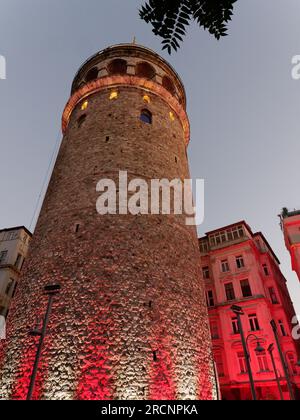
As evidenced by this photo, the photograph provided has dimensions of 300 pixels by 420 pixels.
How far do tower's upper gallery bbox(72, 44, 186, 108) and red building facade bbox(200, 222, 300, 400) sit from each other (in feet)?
39.1

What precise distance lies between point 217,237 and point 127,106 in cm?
1359

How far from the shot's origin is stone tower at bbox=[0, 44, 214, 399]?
8.49 metres

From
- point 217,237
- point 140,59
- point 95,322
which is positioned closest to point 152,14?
point 95,322

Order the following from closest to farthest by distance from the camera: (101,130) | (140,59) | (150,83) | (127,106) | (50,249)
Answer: (50,249)
(101,130)
(127,106)
(150,83)
(140,59)

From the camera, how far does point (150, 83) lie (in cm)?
1703

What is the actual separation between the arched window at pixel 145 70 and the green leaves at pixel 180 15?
17.2 m

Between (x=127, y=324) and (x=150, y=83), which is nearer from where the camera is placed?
(x=127, y=324)

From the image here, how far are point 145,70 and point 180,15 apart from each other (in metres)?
18.0

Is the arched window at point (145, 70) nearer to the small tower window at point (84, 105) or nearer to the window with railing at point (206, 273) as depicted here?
the small tower window at point (84, 105)

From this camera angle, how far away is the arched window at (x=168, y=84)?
18797 millimetres

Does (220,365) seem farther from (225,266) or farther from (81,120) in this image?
(81,120)

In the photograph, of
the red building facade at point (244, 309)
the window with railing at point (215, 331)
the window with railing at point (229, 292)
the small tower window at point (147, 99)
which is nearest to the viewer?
the small tower window at point (147, 99)

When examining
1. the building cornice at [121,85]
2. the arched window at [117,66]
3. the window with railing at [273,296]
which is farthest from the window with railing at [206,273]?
the arched window at [117,66]
